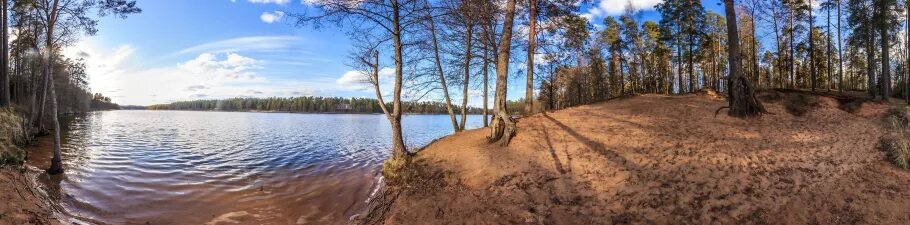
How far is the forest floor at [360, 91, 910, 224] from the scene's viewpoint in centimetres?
644

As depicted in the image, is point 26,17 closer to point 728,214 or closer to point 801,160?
point 728,214

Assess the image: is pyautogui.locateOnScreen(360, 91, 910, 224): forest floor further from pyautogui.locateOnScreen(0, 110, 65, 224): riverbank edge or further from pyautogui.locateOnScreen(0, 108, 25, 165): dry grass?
pyautogui.locateOnScreen(0, 108, 25, 165): dry grass

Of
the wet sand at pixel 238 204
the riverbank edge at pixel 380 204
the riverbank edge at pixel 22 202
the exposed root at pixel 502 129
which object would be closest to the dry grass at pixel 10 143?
the riverbank edge at pixel 22 202

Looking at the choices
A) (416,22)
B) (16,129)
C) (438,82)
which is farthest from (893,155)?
(16,129)

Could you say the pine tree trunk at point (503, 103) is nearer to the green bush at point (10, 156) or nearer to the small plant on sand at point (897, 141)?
the small plant on sand at point (897, 141)

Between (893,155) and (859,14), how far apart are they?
76.2ft

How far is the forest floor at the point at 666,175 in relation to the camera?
6441 mm

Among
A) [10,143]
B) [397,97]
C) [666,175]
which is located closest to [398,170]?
[397,97]

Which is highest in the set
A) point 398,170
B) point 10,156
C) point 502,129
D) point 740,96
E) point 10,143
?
point 740,96

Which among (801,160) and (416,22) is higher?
(416,22)

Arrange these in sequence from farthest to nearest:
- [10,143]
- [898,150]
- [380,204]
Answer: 1. [10,143]
2. [380,204]
3. [898,150]

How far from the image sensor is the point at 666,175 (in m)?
7.27

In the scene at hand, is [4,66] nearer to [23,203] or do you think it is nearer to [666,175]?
[23,203]

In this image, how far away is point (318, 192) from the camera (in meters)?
11.5
